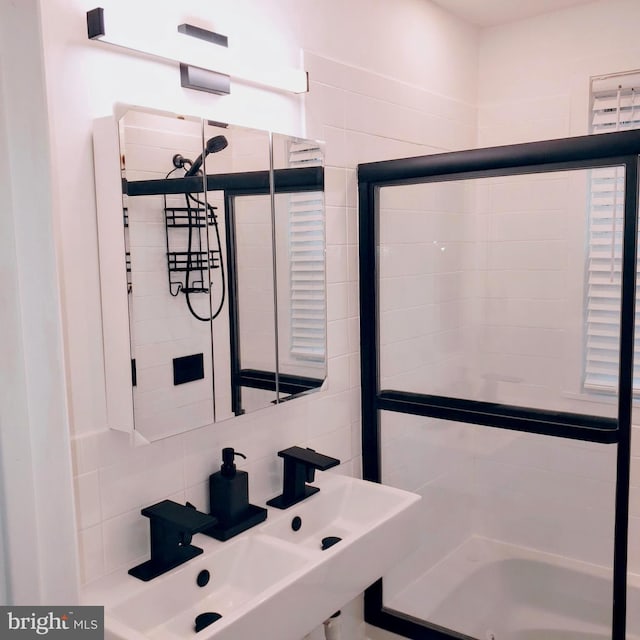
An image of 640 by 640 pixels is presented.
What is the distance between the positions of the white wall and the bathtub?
619 mm

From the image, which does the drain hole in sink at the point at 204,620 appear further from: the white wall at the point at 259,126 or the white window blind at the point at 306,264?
the white window blind at the point at 306,264

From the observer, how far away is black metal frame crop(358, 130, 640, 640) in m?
1.84

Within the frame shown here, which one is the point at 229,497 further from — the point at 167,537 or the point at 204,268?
the point at 204,268

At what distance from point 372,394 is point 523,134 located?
144 centimetres

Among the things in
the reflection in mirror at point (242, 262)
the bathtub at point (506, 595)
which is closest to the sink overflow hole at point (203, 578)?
the reflection in mirror at point (242, 262)

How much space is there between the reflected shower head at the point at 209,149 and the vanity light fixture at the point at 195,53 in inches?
6.3

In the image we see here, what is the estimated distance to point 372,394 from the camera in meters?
2.40

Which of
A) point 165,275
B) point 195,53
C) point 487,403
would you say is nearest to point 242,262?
point 165,275

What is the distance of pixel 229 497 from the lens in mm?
1761

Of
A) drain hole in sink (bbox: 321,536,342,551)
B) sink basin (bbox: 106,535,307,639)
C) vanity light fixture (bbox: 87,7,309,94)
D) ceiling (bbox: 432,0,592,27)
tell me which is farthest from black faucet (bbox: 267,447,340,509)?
ceiling (bbox: 432,0,592,27)

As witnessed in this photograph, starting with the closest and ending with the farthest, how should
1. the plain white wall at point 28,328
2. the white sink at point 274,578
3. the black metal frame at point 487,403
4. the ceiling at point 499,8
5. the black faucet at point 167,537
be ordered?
the plain white wall at point 28,328 → the white sink at point 274,578 → the black faucet at point 167,537 → the black metal frame at point 487,403 → the ceiling at point 499,8

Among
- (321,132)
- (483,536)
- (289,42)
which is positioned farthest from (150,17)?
(483,536)

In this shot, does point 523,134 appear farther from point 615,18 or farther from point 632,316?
point 632,316

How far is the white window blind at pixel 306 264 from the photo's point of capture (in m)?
1.96
